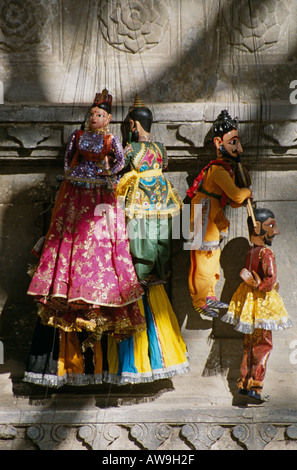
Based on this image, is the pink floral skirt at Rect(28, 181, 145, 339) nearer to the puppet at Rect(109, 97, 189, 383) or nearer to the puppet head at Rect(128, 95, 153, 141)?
the puppet at Rect(109, 97, 189, 383)

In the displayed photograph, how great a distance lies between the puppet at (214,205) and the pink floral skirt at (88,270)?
398 millimetres

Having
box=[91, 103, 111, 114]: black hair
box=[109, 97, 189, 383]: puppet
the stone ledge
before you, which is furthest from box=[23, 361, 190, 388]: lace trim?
box=[91, 103, 111, 114]: black hair

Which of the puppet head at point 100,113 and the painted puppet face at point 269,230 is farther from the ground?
the puppet head at point 100,113

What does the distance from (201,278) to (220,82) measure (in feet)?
4.42

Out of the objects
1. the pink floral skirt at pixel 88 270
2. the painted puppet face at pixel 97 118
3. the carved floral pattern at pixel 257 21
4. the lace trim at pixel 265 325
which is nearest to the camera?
the pink floral skirt at pixel 88 270

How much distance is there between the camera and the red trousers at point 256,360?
3.98 meters

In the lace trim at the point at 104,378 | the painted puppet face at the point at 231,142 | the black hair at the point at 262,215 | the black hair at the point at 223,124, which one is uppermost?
the black hair at the point at 223,124

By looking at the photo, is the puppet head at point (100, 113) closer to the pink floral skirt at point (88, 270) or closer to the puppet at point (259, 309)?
the pink floral skirt at point (88, 270)

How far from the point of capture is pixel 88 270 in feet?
12.6

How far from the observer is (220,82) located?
4.35 metres

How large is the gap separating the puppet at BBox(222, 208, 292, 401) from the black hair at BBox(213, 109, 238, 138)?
1.75 ft

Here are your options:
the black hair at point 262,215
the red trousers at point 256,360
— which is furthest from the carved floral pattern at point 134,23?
the red trousers at point 256,360

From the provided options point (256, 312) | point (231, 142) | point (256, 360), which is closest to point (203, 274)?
point (256, 312)

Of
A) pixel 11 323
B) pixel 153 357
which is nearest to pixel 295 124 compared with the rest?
pixel 153 357
